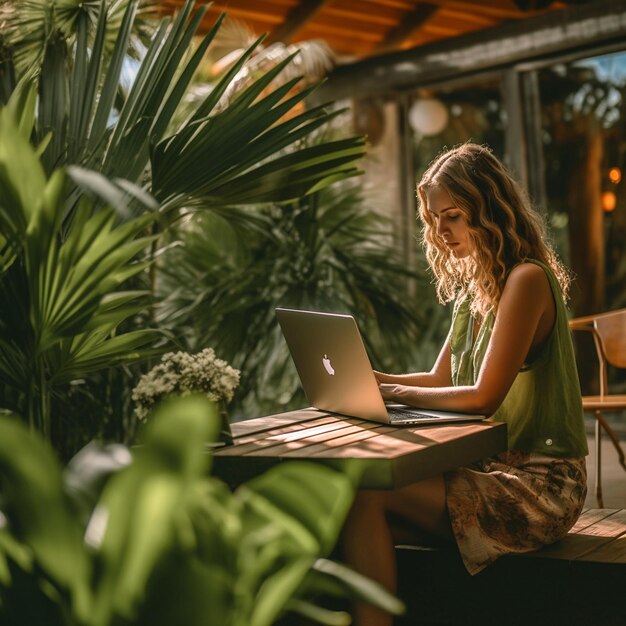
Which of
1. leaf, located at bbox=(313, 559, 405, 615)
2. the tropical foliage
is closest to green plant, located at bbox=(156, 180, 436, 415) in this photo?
the tropical foliage

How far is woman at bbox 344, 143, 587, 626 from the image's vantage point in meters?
2.11

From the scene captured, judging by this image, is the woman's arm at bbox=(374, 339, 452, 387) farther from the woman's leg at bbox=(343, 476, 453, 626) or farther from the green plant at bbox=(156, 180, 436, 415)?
the green plant at bbox=(156, 180, 436, 415)

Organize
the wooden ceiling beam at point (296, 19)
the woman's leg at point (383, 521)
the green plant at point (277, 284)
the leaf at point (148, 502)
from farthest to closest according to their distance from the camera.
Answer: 1. the wooden ceiling beam at point (296, 19)
2. the green plant at point (277, 284)
3. the woman's leg at point (383, 521)
4. the leaf at point (148, 502)

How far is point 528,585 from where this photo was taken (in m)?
2.14

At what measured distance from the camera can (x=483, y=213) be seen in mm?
2398

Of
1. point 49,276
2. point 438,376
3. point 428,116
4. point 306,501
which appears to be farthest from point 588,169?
point 306,501

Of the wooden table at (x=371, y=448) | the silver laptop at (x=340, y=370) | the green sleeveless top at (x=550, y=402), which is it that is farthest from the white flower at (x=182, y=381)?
the green sleeveless top at (x=550, y=402)

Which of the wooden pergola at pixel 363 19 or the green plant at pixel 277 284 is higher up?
the wooden pergola at pixel 363 19

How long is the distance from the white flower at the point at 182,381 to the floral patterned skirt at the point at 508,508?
53cm

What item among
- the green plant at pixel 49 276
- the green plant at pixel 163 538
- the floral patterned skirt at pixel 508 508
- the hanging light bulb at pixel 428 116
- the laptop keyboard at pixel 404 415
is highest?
the hanging light bulb at pixel 428 116

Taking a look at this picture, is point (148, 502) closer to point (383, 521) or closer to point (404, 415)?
point (383, 521)

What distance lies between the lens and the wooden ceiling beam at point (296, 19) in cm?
641

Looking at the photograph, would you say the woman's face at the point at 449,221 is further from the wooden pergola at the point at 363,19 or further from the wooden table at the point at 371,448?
the wooden pergola at the point at 363,19

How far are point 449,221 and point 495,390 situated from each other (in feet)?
1.53
